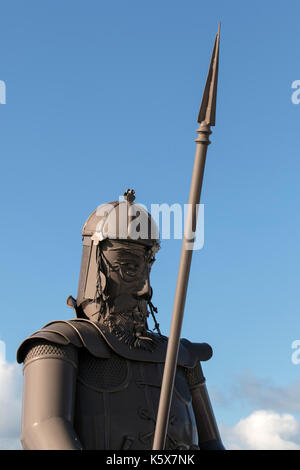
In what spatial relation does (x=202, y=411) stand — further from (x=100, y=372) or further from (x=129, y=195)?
(x=129, y=195)

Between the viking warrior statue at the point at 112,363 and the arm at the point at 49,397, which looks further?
the viking warrior statue at the point at 112,363

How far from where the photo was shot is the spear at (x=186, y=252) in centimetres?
731

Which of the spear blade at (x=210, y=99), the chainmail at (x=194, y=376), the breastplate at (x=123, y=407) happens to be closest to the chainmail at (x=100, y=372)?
the breastplate at (x=123, y=407)

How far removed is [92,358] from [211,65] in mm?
3434

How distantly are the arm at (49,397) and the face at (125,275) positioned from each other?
0.90 meters

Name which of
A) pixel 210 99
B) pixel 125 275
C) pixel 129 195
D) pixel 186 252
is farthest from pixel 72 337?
pixel 210 99

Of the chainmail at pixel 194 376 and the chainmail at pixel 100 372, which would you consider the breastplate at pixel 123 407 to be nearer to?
the chainmail at pixel 100 372

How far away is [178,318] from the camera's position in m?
7.31

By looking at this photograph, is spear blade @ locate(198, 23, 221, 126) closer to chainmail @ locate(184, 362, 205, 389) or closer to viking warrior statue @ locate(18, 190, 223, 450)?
viking warrior statue @ locate(18, 190, 223, 450)

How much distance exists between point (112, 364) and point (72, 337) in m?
0.54

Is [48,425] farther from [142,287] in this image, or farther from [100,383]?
[142,287]
